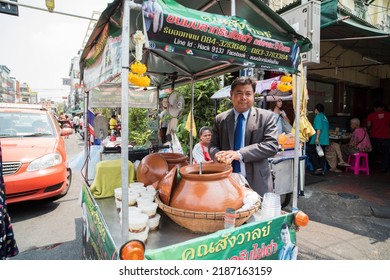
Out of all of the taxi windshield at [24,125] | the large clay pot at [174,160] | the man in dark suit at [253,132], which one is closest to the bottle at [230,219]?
the man in dark suit at [253,132]

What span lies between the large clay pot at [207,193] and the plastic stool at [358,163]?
6.84m

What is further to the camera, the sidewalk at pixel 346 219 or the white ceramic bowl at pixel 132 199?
the sidewalk at pixel 346 219

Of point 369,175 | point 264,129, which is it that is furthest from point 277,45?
point 369,175

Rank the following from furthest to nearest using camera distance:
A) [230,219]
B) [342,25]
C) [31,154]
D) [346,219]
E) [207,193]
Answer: [342,25] → [346,219] → [31,154] → [207,193] → [230,219]

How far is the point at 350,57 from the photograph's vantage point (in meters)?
9.59

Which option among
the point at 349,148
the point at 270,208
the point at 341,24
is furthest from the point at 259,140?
the point at 349,148

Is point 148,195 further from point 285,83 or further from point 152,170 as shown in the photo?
point 285,83

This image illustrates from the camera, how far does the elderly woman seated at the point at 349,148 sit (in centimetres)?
677

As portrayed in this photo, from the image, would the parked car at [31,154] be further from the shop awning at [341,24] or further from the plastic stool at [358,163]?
the plastic stool at [358,163]

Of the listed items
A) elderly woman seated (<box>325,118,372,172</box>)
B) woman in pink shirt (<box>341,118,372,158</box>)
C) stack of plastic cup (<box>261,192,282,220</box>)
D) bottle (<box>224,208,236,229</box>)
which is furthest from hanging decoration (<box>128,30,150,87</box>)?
woman in pink shirt (<box>341,118,372,158</box>)

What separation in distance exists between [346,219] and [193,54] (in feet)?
13.2

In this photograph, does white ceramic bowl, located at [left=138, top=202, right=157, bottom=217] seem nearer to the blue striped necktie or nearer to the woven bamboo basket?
the woven bamboo basket

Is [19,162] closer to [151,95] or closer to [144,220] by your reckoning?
[151,95]

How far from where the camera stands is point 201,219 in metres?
1.35
